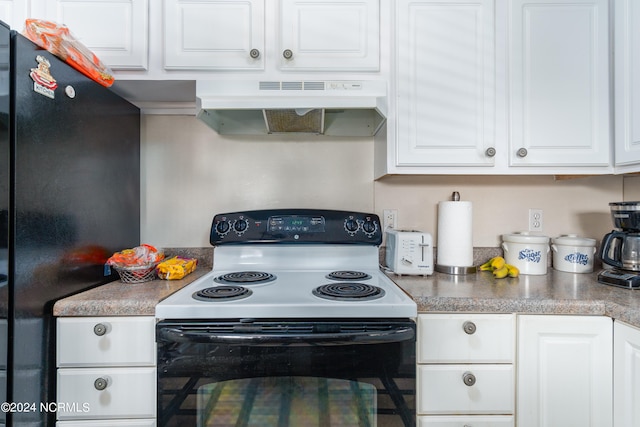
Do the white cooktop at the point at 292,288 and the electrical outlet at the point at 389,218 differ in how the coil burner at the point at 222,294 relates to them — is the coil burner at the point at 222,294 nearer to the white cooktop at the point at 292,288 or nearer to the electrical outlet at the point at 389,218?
the white cooktop at the point at 292,288

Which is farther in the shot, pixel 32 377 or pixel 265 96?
pixel 265 96

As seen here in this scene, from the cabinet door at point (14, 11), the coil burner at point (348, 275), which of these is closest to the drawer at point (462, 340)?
the coil burner at point (348, 275)

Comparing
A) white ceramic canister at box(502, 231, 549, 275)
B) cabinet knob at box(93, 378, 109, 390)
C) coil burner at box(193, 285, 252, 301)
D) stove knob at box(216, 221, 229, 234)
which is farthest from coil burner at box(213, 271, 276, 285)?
white ceramic canister at box(502, 231, 549, 275)

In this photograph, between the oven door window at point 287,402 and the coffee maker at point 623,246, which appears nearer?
the oven door window at point 287,402

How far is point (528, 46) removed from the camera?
1.30 meters

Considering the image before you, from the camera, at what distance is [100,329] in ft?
3.20

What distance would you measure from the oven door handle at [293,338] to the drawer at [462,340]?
14 centimetres

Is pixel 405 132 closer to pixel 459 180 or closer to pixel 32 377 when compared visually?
A: pixel 459 180

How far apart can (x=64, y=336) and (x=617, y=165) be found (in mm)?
2146

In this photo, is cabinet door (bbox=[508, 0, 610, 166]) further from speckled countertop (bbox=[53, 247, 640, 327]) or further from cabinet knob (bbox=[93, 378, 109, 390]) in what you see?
cabinet knob (bbox=[93, 378, 109, 390])

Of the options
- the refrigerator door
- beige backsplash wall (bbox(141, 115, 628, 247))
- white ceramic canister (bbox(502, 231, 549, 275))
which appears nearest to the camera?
the refrigerator door

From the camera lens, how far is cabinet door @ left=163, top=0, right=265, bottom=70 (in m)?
1.27

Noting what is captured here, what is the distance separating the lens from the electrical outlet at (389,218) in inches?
Answer: 64.7

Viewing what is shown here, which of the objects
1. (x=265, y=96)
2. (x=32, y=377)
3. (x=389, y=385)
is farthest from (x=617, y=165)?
(x=32, y=377)
